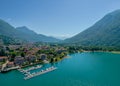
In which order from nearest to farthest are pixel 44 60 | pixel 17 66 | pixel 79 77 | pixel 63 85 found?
pixel 63 85
pixel 79 77
pixel 17 66
pixel 44 60

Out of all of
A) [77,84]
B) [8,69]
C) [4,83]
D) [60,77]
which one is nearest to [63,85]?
[77,84]

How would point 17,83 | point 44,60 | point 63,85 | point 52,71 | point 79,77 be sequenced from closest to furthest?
point 63,85 < point 17,83 < point 79,77 < point 52,71 < point 44,60

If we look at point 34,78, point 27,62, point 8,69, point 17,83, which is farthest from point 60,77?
point 27,62

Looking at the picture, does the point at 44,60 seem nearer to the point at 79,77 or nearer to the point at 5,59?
the point at 5,59

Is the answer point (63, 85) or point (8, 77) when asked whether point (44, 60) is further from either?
point (63, 85)

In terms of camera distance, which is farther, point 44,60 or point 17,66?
point 44,60

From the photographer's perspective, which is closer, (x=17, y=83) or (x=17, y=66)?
(x=17, y=83)

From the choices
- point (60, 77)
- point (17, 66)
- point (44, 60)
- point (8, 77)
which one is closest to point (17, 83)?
point (8, 77)

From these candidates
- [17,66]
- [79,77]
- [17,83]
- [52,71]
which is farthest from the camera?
[17,66]

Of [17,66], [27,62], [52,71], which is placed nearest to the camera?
[52,71]
